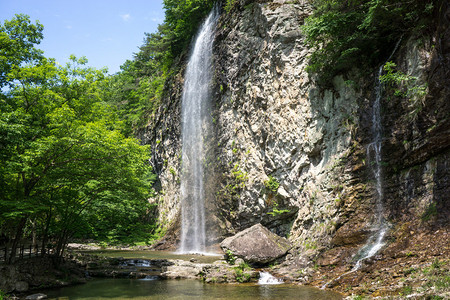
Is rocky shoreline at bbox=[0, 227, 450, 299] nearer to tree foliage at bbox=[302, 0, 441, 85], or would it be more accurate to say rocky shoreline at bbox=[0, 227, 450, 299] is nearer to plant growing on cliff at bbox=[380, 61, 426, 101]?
plant growing on cliff at bbox=[380, 61, 426, 101]

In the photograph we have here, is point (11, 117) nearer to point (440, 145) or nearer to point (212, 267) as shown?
point (212, 267)

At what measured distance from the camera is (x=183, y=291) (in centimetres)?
984

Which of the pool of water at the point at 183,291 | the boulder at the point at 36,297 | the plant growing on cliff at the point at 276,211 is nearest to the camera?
the pool of water at the point at 183,291

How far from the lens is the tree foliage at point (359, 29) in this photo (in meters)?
10.9

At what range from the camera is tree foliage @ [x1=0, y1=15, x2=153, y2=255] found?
31.9 ft

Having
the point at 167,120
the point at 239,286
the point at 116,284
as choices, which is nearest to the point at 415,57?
the point at 239,286

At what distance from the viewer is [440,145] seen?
9500 millimetres

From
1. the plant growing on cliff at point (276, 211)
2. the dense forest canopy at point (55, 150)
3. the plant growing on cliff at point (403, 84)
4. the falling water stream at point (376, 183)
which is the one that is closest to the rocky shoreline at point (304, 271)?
the falling water stream at point (376, 183)

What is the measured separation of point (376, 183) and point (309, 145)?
3.63 meters

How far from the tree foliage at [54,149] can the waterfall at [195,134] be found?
28.5ft

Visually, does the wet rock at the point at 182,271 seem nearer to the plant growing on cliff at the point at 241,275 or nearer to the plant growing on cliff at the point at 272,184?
the plant growing on cliff at the point at 241,275

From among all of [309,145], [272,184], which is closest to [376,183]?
[309,145]

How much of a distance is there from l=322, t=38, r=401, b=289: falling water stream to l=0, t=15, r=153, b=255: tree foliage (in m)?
7.74

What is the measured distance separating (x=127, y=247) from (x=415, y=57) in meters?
22.0
